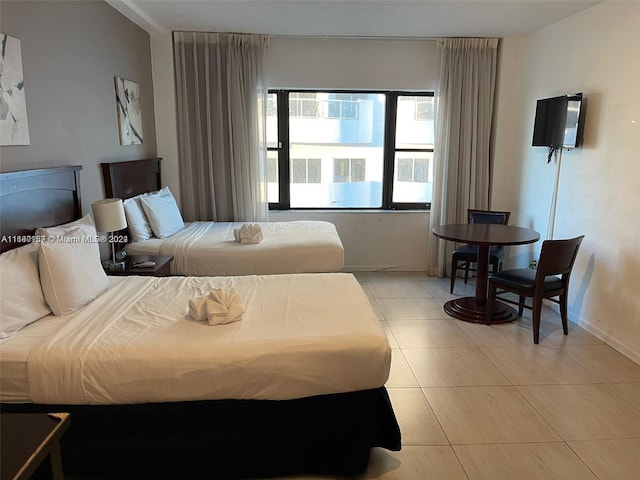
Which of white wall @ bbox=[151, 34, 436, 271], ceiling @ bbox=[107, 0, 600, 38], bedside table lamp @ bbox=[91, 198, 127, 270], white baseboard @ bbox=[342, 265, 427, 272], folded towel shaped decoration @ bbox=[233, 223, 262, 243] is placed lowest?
white baseboard @ bbox=[342, 265, 427, 272]

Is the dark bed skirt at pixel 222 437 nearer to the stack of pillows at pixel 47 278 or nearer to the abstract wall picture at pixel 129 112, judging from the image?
the stack of pillows at pixel 47 278

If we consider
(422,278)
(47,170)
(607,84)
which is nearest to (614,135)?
(607,84)

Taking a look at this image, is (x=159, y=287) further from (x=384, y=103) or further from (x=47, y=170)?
(x=384, y=103)

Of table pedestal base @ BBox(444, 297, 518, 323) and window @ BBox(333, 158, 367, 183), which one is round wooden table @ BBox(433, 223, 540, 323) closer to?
table pedestal base @ BBox(444, 297, 518, 323)

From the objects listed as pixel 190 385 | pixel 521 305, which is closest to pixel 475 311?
pixel 521 305

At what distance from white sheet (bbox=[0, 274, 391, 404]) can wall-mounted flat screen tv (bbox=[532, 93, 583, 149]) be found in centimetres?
277

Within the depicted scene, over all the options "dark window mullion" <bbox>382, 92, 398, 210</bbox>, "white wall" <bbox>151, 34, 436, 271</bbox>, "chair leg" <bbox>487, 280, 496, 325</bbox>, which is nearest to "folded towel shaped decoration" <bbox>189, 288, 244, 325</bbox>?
"chair leg" <bbox>487, 280, 496, 325</bbox>

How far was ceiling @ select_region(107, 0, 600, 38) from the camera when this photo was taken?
3.70m

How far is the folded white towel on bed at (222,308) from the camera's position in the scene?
224 centimetres

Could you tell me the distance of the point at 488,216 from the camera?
4742 millimetres

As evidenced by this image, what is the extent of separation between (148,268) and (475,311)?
2830mm

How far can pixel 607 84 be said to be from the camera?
3.51 m

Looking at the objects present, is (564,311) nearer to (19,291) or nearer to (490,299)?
(490,299)

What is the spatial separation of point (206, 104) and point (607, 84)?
376 cm
